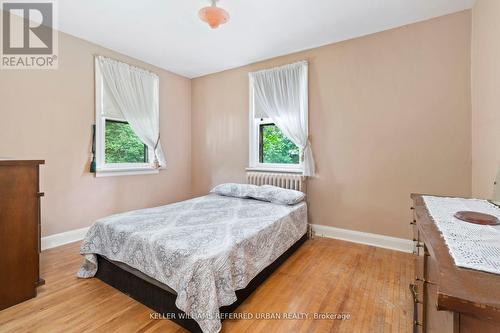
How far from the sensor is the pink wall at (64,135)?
94.7 inches

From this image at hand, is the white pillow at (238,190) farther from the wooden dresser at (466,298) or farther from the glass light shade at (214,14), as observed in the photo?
the wooden dresser at (466,298)

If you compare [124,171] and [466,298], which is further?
[124,171]

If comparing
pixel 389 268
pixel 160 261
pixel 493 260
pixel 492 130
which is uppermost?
pixel 492 130

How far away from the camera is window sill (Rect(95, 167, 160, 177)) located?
3.08 m

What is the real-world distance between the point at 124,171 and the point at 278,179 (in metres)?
2.28

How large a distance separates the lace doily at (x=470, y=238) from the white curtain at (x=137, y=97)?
3.56 m

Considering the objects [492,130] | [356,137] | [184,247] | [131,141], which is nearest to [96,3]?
[131,141]

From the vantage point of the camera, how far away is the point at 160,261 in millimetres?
1520

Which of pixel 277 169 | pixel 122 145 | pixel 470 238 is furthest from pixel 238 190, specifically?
pixel 470 238

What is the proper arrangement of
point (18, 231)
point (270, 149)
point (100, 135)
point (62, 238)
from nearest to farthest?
1. point (18, 231)
2. point (62, 238)
3. point (100, 135)
4. point (270, 149)

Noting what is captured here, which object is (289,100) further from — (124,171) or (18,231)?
(18,231)

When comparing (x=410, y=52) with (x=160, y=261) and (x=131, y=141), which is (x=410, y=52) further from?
(x=131, y=141)

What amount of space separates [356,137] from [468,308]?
256 centimetres

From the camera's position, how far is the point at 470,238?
85cm
